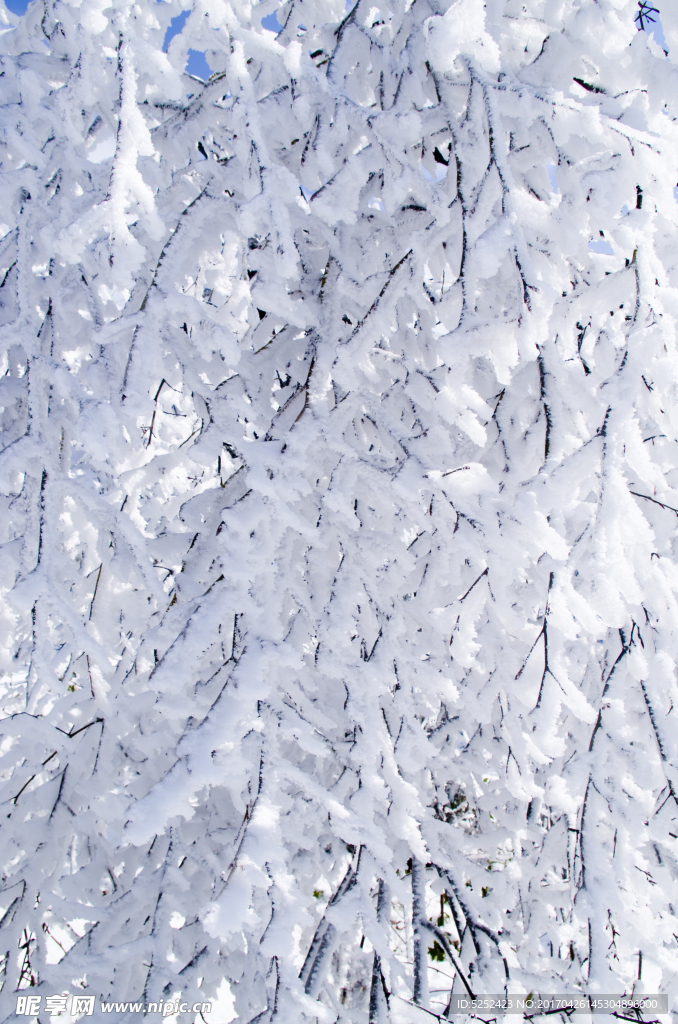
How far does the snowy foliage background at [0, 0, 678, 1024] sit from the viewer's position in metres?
1.16

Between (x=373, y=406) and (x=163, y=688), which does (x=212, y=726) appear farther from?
(x=373, y=406)

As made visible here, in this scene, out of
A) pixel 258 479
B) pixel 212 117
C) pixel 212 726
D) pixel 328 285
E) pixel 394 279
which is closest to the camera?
pixel 212 726

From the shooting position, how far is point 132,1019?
169 cm

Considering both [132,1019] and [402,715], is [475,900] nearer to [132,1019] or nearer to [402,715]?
[402,715]

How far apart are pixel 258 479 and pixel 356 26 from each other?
57.1 inches

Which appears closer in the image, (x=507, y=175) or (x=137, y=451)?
(x=507, y=175)

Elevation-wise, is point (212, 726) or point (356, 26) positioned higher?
point (356, 26)

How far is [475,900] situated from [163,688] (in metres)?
1.35

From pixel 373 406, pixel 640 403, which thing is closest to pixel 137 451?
pixel 373 406

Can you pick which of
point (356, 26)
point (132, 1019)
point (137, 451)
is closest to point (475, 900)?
point (132, 1019)

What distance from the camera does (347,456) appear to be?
1409 mm

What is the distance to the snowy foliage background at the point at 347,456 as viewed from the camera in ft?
3.81

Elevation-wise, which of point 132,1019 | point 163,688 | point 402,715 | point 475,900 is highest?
point 163,688

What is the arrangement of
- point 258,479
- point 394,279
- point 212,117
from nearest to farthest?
1. point 258,479
2. point 394,279
3. point 212,117
